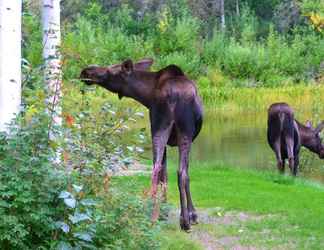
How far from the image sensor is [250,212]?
9.90 meters

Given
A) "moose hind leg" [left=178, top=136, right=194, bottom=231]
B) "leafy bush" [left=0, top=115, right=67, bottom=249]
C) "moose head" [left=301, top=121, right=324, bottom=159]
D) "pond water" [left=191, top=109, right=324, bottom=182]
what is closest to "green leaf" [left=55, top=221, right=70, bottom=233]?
"leafy bush" [left=0, top=115, right=67, bottom=249]

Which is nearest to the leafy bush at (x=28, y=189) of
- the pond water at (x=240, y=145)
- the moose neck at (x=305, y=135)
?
the pond water at (x=240, y=145)

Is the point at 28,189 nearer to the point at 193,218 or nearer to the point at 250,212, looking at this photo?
the point at 193,218

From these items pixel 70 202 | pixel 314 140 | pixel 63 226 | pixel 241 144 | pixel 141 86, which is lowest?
pixel 241 144

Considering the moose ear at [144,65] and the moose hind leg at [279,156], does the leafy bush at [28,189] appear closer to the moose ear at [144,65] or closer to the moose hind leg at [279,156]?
the moose ear at [144,65]

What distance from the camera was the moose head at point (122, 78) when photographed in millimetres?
8766

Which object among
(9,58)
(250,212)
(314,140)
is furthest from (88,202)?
(314,140)

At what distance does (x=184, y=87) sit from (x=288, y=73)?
2863cm

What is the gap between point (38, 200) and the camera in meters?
5.17

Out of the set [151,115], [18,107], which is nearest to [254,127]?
[151,115]

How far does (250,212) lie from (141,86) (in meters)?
2.37

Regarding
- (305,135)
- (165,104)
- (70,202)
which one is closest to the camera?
(70,202)

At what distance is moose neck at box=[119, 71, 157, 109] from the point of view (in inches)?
343

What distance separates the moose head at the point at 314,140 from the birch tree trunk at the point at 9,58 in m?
11.6
